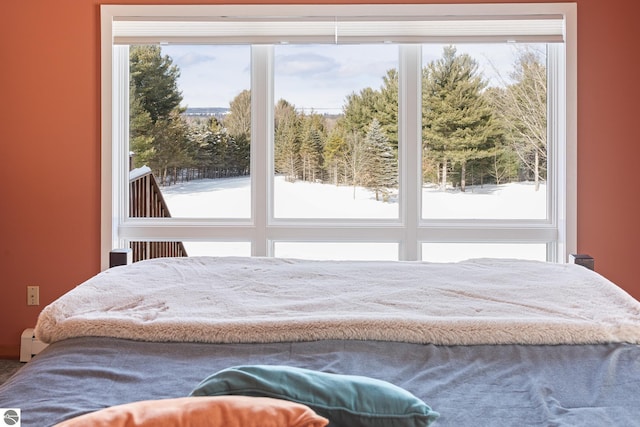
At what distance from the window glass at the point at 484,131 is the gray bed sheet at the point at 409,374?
238 centimetres

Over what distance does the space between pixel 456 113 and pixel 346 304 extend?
7.54 ft

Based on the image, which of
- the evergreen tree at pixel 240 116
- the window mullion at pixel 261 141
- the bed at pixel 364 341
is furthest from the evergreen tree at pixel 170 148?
the bed at pixel 364 341

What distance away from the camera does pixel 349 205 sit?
3938 millimetres

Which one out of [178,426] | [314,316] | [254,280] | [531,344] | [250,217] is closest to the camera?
[178,426]

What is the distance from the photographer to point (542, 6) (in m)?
3.67

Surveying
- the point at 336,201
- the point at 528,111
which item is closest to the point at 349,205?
the point at 336,201

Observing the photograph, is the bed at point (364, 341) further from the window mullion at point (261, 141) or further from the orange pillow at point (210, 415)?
the window mullion at point (261, 141)

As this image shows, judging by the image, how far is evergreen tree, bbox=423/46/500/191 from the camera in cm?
386

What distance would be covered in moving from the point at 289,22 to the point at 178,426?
3145 mm

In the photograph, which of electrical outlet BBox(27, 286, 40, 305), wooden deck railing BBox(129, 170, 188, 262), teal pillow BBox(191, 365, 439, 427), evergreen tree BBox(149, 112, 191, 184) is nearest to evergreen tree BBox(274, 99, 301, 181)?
evergreen tree BBox(149, 112, 191, 184)

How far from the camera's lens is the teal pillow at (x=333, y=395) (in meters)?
1.05

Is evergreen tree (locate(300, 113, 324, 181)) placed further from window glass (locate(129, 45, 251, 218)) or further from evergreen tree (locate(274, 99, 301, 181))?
window glass (locate(129, 45, 251, 218))

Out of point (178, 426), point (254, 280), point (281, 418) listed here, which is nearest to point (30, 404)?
point (178, 426)

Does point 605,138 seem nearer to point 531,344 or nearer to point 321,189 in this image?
point 321,189
